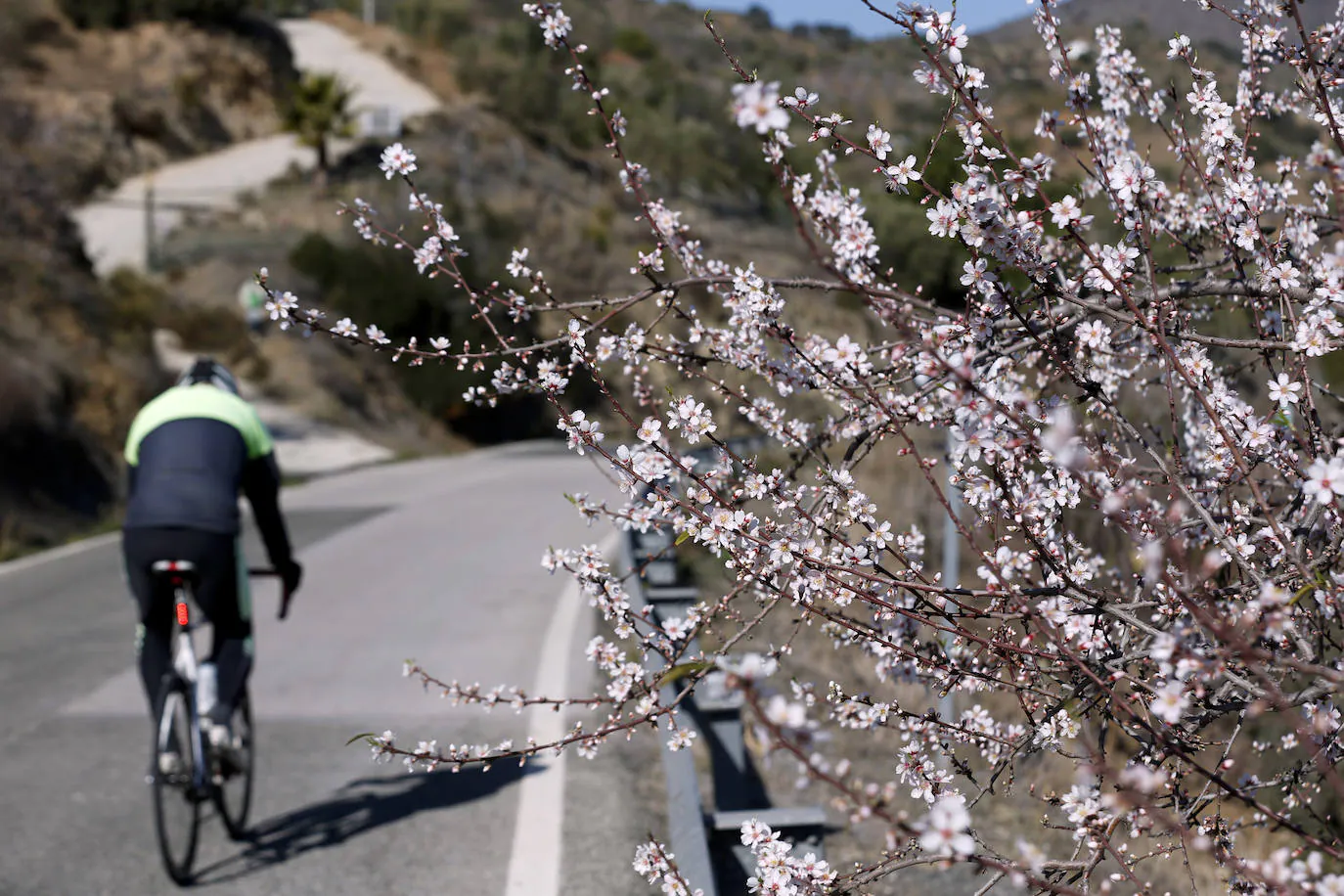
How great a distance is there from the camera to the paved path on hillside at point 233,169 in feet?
139

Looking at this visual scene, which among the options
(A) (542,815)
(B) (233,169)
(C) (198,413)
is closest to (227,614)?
(C) (198,413)

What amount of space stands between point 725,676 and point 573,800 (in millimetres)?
4638

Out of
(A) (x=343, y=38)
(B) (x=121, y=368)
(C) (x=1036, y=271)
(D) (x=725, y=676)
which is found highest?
Result: (A) (x=343, y=38)

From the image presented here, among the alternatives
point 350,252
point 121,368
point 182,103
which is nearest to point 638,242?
point 350,252

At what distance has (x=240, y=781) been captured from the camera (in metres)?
6.05

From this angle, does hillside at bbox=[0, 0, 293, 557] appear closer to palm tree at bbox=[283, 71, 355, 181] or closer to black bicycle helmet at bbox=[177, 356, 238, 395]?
palm tree at bbox=[283, 71, 355, 181]

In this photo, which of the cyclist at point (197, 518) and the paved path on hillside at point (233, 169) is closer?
the cyclist at point (197, 518)

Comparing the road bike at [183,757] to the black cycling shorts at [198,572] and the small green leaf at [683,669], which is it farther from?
the small green leaf at [683,669]

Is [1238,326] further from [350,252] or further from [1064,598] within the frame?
[350,252]

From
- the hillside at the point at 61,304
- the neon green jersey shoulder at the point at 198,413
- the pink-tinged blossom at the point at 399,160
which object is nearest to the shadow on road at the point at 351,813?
the neon green jersey shoulder at the point at 198,413

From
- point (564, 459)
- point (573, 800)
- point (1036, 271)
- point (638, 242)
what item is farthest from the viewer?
point (638, 242)

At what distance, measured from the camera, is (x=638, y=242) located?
4697 centimetres

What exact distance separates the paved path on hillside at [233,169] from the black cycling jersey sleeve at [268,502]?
2443cm

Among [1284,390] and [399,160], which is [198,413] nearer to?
[399,160]
